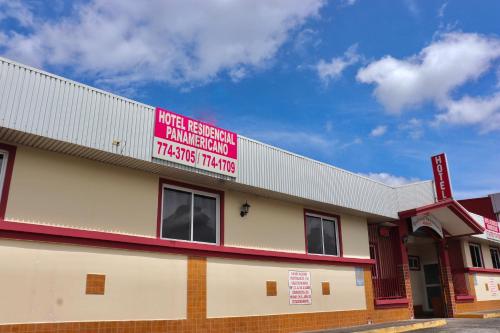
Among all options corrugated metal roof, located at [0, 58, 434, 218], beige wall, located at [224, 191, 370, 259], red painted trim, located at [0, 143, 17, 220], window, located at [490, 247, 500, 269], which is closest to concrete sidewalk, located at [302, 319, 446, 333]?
beige wall, located at [224, 191, 370, 259]

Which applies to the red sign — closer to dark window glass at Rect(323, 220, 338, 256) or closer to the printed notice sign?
dark window glass at Rect(323, 220, 338, 256)

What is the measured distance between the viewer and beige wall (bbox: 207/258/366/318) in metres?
10.9

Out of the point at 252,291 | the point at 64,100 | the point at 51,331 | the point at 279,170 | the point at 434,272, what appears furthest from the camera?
the point at 434,272

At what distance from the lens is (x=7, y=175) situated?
8.32 meters

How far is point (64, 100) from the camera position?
8734mm

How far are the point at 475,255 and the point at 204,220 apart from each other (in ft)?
61.8

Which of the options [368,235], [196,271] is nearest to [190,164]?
[196,271]

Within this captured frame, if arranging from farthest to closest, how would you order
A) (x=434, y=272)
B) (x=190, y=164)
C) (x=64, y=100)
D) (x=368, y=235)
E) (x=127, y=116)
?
(x=434, y=272), (x=368, y=235), (x=190, y=164), (x=127, y=116), (x=64, y=100)

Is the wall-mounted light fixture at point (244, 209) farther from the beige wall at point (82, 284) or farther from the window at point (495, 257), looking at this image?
the window at point (495, 257)

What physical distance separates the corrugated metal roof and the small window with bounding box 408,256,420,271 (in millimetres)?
11379

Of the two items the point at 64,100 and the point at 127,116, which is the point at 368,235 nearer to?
the point at 127,116

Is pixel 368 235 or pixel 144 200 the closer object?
pixel 144 200

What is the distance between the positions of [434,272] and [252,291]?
13822mm

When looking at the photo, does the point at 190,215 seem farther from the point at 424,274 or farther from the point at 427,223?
the point at 424,274
